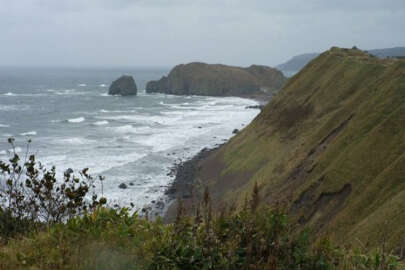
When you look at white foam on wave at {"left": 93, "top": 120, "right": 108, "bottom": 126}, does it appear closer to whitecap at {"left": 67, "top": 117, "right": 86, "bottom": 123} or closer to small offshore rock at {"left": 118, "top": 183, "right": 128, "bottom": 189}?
whitecap at {"left": 67, "top": 117, "right": 86, "bottom": 123}

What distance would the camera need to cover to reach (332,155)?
26.3 m

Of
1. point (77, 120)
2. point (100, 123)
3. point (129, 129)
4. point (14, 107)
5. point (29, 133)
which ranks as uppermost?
point (14, 107)

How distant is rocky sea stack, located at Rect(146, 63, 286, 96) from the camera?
146 m

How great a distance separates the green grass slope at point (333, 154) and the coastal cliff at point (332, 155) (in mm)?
67

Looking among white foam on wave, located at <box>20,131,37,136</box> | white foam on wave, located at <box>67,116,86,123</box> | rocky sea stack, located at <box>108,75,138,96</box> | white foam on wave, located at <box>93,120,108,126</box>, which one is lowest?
white foam on wave, located at <box>20,131,37,136</box>

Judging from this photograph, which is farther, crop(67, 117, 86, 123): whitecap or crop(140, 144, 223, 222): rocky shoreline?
crop(67, 117, 86, 123): whitecap

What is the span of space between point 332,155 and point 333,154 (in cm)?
9

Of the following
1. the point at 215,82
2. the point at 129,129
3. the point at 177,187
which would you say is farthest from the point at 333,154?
the point at 215,82

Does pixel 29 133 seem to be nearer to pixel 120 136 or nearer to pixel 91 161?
pixel 120 136

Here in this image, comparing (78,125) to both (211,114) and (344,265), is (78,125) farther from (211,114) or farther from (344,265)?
(344,265)

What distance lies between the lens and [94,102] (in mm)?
112875

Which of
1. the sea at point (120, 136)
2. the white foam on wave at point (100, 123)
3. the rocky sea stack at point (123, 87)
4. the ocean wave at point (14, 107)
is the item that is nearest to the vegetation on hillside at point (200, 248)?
the sea at point (120, 136)

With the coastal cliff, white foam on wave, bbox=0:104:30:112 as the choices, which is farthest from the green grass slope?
white foam on wave, bbox=0:104:30:112

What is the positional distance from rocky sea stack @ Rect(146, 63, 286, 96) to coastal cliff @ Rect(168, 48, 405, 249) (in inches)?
3661
